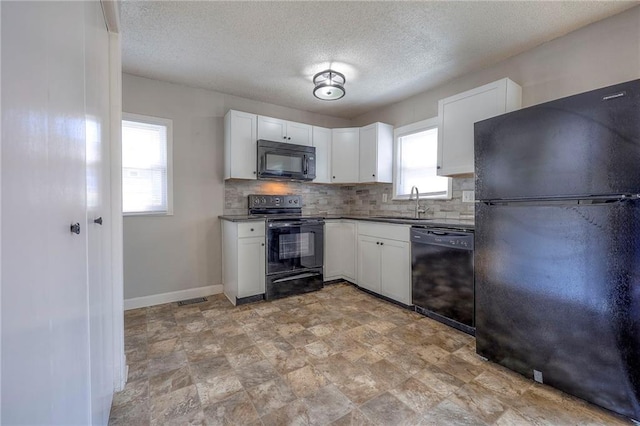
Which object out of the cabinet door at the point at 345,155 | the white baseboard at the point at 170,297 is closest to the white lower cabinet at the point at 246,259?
the white baseboard at the point at 170,297

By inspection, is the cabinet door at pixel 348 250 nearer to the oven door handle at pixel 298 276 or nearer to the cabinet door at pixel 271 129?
the oven door handle at pixel 298 276

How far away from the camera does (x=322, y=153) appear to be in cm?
→ 395

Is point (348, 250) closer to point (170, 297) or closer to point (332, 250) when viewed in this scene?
point (332, 250)

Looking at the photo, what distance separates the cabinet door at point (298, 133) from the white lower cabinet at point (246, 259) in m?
1.26

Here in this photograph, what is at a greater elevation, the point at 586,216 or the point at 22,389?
the point at 586,216

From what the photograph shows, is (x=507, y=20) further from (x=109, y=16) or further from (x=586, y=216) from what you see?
(x=109, y=16)

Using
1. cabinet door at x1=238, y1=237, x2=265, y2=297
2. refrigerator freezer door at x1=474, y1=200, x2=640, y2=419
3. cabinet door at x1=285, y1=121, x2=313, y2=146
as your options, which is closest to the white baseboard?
cabinet door at x1=238, y1=237, x2=265, y2=297

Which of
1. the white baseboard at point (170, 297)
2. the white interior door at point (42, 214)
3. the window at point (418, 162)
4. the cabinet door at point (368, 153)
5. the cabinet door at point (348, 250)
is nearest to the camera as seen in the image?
the white interior door at point (42, 214)

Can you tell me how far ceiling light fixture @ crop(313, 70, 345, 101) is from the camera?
9.20ft

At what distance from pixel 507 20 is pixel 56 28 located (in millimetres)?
2678

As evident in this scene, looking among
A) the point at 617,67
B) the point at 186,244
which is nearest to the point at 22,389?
the point at 186,244

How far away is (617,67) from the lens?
2021 mm

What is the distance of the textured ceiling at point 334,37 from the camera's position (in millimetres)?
1972

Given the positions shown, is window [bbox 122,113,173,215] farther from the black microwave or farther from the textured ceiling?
the black microwave
